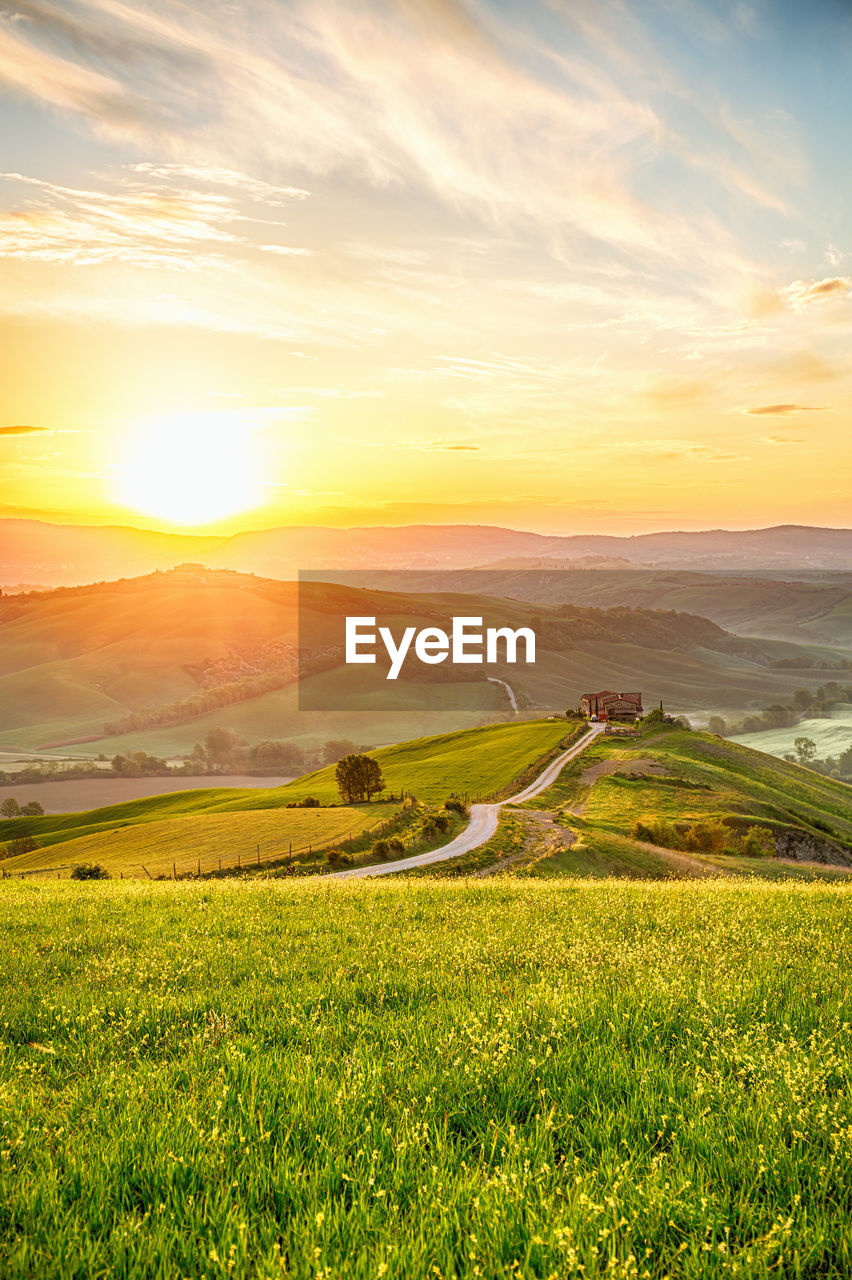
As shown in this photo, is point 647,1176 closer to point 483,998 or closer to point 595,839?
point 483,998

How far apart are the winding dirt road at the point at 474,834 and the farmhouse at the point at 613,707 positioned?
43.0 metres

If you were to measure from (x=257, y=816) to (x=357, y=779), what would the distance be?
1858 cm

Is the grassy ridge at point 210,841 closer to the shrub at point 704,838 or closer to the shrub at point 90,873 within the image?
the shrub at point 90,873

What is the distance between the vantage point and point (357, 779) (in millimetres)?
97938

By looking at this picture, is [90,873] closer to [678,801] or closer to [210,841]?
[210,841]

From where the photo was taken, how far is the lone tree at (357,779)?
9775cm

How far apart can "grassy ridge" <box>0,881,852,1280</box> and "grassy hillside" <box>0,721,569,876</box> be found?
56.6 metres

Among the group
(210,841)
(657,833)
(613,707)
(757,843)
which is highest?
(613,707)

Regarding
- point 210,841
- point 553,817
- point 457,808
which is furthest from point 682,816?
point 210,841

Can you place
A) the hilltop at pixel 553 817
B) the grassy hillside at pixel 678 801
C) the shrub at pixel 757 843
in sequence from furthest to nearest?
1. the shrub at pixel 757 843
2. the hilltop at pixel 553 817
3. the grassy hillside at pixel 678 801

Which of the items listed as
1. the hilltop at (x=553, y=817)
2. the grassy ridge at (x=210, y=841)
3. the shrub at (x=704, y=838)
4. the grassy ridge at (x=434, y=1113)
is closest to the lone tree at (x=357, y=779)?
the hilltop at (x=553, y=817)

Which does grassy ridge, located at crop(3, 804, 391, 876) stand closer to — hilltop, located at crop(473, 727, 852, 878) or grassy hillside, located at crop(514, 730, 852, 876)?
hilltop, located at crop(473, 727, 852, 878)

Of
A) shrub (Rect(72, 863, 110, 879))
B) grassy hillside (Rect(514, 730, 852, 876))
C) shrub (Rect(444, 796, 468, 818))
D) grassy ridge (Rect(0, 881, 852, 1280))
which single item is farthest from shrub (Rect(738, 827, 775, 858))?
grassy ridge (Rect(0, 881, 852, 1280))

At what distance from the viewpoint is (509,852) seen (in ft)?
199
